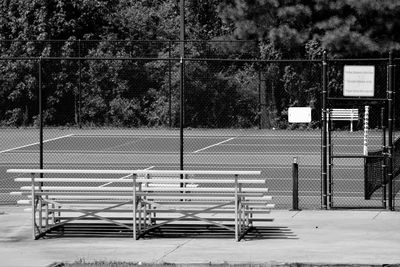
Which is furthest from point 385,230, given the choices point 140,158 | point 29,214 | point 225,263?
point 140,158

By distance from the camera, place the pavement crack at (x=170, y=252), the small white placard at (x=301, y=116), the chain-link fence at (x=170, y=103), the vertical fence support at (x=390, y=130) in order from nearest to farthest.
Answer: the pavement crack at (x=170, y=252)
the vertical fence support at (x=390, y=130)
the small white placard at (x=301, y=116)
the chain-link fence at (x=170, y=103)

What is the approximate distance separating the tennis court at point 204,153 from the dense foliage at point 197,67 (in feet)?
2.52

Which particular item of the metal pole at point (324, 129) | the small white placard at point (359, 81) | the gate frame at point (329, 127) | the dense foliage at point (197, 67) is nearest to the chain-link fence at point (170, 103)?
the dense foliage at point (197, 67)

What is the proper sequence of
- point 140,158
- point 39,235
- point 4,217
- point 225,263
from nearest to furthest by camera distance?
point 225,263, point 39,235, point 4,217, point 140,158

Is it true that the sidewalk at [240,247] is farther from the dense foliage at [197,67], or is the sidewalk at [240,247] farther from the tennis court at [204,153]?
the dense foliage at [197,67]

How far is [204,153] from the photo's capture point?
1335 inches

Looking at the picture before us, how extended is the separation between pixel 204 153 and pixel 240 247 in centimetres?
1890

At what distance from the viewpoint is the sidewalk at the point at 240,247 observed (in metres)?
14.0

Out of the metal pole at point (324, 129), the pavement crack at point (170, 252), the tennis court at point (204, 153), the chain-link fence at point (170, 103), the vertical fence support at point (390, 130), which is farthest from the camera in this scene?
the chain-link fence at point (170, 103)

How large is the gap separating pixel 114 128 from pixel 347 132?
8181mm

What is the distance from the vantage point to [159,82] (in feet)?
133

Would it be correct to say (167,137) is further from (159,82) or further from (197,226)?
(197,226)

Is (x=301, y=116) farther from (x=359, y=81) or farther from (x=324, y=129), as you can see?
(x=359, y=81)

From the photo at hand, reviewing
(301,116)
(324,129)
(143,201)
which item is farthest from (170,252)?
(301,116)
